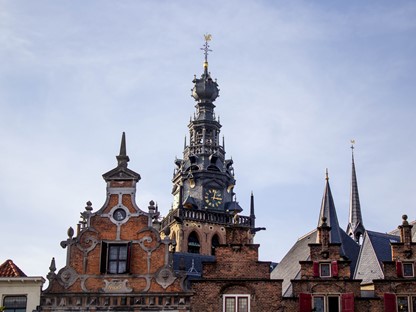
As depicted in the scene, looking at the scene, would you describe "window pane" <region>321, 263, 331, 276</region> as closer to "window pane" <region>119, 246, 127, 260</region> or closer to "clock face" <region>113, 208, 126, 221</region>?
"window pane" <region>119, 246, 127, 260</region>

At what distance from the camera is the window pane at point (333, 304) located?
35.9m

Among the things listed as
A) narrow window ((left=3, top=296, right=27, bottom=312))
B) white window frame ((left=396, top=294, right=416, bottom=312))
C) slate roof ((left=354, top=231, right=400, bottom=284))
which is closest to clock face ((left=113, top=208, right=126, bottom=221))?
narrow window ((left=3, top=296, right=27, bottom=312))

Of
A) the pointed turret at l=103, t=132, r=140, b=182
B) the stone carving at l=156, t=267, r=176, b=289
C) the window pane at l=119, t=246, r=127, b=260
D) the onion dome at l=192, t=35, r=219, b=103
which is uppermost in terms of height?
the onion dome at l=192, t=35, r=219, b=103

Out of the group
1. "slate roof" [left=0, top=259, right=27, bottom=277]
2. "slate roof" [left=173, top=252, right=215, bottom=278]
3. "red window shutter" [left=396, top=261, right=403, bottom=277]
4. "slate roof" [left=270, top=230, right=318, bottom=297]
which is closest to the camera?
"slate roof" [left=0, top=259, right=27, bottom=277]

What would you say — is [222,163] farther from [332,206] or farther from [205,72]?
[332,206]

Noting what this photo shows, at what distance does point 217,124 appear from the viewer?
97562mm

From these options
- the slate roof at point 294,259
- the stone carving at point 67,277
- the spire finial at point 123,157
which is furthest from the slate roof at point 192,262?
the stone carving at point 67,277

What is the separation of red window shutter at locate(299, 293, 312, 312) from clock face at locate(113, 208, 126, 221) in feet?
26.5

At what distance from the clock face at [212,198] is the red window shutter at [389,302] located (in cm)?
6014

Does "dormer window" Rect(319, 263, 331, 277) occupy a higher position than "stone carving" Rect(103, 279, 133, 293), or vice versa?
"dormer window" Rect(319, 263, 331, 277)

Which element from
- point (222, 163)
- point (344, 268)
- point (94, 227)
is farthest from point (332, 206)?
point (222, 163)

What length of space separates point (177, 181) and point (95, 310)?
63.2 m

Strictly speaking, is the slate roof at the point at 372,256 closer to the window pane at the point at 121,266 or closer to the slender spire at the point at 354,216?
the window pane at the point at 121,266

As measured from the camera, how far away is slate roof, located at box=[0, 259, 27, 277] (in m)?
36.4
